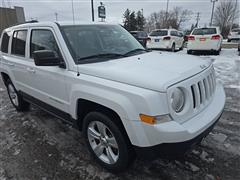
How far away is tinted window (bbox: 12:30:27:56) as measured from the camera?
373cm

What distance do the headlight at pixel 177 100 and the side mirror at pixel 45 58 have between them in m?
1.64

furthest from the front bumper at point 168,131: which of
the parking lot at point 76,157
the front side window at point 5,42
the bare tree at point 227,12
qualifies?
the bare tree at point 227,12

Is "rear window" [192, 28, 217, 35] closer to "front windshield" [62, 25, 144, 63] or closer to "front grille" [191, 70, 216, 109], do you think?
"front windshield" [62, 25, 144, 63]

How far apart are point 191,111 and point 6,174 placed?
2.52 metres

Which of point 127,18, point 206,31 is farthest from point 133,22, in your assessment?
point 206,31

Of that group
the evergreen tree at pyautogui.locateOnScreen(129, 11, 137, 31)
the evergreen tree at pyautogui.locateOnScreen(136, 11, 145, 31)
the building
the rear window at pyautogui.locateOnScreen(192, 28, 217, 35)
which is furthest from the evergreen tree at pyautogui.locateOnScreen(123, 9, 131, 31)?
the rear window at pyautogui.locateOnScreen(192, 28, 217, 35)

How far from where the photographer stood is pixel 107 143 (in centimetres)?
254

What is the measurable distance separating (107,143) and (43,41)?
195 centimetres

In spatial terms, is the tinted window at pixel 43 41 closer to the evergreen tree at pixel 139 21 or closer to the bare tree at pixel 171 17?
the evergreen tree at pixel 139 21

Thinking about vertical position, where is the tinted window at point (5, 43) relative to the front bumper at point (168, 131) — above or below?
above

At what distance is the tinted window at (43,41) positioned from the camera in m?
2.94

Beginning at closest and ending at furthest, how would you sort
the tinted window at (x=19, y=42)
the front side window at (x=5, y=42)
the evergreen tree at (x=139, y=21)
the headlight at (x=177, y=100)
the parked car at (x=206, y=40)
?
the headlight at (x=177, y=100)
the tinted window at (x=19, y=42)
the front side window at (x=5, y=42)
the parked car at (x=206, y=40)
the evergreen tree at (x=139, y=21)

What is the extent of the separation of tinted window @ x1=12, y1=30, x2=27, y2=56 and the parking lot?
148cm

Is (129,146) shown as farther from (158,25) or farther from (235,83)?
(158,25)
